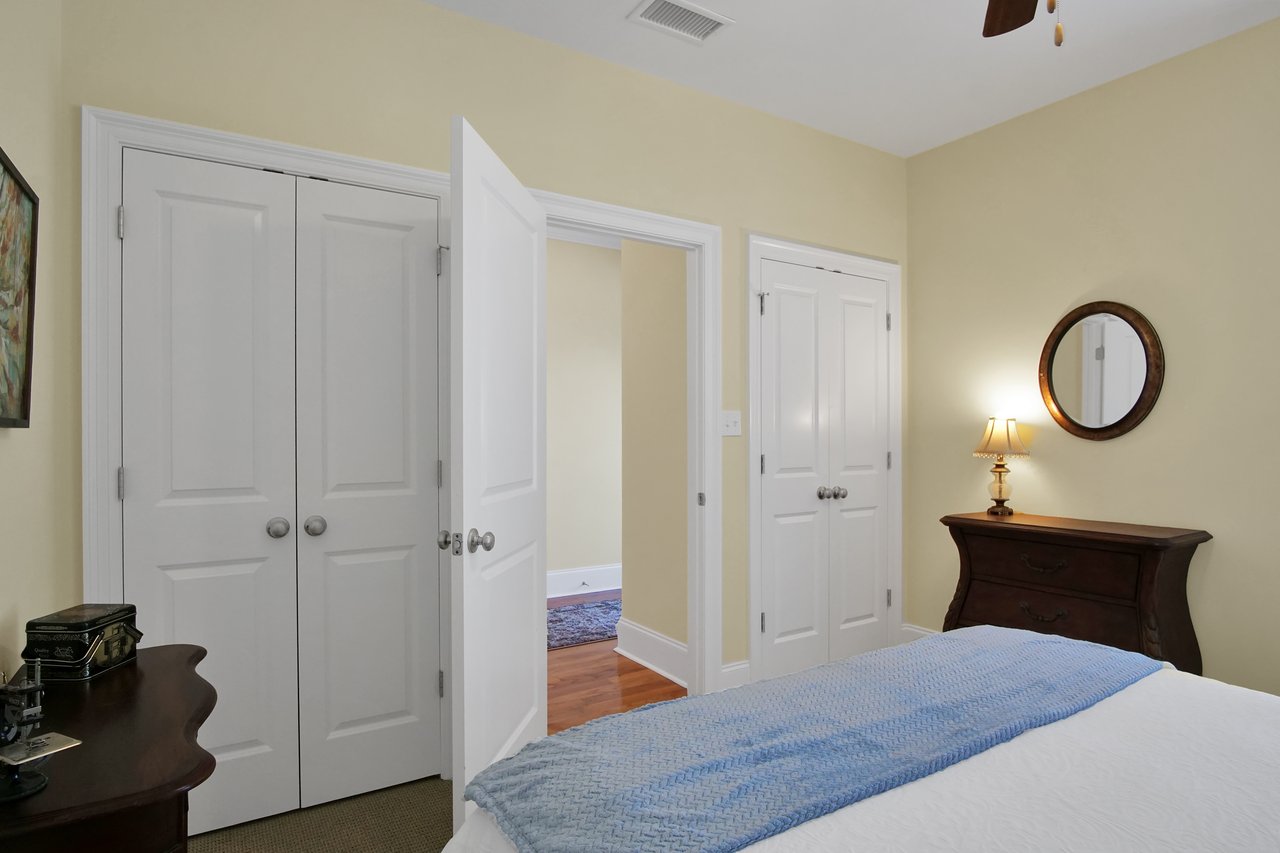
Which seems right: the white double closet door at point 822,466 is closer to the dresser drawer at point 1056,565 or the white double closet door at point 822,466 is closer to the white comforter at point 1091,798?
the dresser drawer at point 1056,565

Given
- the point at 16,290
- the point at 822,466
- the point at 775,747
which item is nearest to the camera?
the point at 775,747

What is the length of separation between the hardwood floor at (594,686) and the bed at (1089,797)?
1.89 metres

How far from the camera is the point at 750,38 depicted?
2721mm

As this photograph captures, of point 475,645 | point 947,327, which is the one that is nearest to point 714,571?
point 475,645

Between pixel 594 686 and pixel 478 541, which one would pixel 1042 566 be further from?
pixel 478 541

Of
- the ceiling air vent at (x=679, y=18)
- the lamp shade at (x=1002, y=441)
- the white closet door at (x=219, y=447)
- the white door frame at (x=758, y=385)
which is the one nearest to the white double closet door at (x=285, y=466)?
the white closet door at (x=219, y=447)

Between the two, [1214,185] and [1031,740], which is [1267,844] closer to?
[1031,740]

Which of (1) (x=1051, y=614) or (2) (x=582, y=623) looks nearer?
(1) (x=1051, y=614)

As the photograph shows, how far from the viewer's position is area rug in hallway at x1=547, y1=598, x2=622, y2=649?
14.0 ft

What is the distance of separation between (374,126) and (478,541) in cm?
146

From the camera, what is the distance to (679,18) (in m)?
2.59

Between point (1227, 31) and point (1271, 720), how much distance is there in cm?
263

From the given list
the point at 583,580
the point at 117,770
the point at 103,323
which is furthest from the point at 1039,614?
the point at 103,323

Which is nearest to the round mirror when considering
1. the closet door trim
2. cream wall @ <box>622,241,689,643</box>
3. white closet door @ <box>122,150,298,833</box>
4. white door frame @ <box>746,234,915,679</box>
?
white door frame @ <box>746,234,915,679</box>
